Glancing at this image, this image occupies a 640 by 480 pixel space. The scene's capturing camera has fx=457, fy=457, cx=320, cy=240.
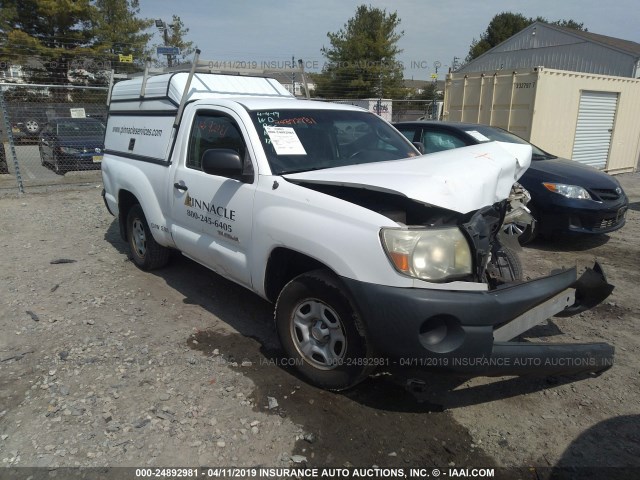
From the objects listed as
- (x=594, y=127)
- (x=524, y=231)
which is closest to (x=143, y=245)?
(x=524, y=231)

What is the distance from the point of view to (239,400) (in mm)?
3010

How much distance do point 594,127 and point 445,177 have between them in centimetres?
1219

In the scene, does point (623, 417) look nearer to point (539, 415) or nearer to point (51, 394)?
point (539, 415)

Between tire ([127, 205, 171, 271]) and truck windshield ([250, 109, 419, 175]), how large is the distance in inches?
85.7

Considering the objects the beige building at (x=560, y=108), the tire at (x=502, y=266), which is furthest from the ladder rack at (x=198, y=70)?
the beige building at (x=560, y=108)

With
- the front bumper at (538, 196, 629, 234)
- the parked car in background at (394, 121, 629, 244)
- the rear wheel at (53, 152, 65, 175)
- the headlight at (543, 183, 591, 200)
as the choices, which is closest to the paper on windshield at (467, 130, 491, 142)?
the parked car in background at (394, 121, 629, 244)

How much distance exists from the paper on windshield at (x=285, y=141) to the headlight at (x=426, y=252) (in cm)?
131

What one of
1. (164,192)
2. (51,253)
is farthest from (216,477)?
(51,253)

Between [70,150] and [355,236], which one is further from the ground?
[355,236]

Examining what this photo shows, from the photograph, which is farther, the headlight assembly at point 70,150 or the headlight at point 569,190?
the headlight assembly at point 70,150

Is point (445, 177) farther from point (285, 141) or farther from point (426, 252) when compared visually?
point (285, 141)

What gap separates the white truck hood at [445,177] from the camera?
2602 mm

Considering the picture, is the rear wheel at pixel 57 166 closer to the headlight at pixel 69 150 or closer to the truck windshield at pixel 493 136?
the headlight at pixel 69 150

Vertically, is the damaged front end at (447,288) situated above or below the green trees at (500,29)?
below
